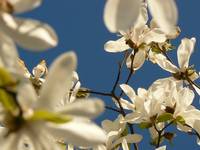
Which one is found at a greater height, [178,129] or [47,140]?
[47,140]

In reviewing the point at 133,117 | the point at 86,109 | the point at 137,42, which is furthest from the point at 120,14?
the point at 137,42

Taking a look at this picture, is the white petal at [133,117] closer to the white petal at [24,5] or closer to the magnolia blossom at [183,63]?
the magnolia blossom at [183,63]

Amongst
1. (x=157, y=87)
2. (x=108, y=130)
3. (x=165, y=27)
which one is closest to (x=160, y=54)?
(x=157, y=87)

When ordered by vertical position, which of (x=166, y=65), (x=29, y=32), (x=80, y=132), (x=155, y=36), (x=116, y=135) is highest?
(x=29, y=32)

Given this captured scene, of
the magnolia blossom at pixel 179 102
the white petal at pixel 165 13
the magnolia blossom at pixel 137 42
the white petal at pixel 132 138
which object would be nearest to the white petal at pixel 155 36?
the magnolia blossom at pixel 137 42

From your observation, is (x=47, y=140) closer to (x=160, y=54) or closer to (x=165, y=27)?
(x=165, y=27)

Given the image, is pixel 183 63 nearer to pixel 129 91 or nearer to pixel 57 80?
pixel 129 91
